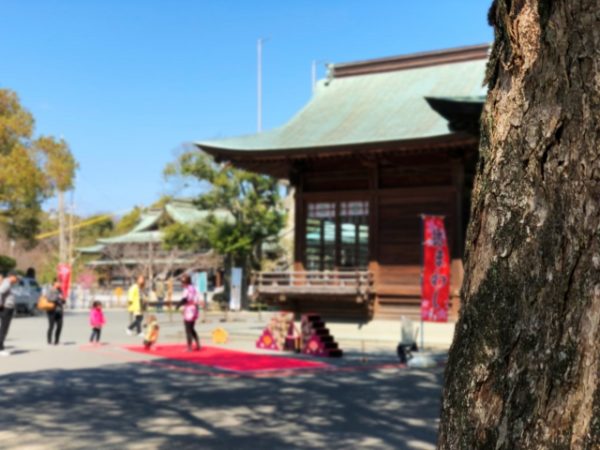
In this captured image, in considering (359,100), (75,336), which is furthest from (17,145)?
(359,100)

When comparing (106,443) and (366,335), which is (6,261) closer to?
(366,335)

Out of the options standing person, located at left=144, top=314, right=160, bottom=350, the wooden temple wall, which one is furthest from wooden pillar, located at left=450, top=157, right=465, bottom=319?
standing person, located at left=144, top=314, right=160, bottom=350

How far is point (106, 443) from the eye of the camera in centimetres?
673

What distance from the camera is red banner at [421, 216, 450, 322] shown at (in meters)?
16.7

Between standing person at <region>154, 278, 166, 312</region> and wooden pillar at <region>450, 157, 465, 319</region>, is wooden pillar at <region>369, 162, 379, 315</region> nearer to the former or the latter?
wooden pillar at <region>450, 157, 465, 319</region>

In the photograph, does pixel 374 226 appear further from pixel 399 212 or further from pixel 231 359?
pixel 231 359

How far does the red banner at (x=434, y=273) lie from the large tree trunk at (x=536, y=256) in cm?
1416

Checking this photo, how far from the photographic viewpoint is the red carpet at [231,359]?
1368 cm

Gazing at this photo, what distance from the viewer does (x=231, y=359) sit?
14.9 metres

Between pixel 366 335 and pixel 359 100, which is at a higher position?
pixel 359 100

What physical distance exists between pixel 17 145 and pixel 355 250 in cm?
1707

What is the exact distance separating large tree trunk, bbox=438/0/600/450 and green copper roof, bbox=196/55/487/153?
50.9ft

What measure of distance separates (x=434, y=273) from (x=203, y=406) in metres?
9.08

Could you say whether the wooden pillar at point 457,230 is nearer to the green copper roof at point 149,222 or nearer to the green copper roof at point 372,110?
the green copper roof at point 372,110
